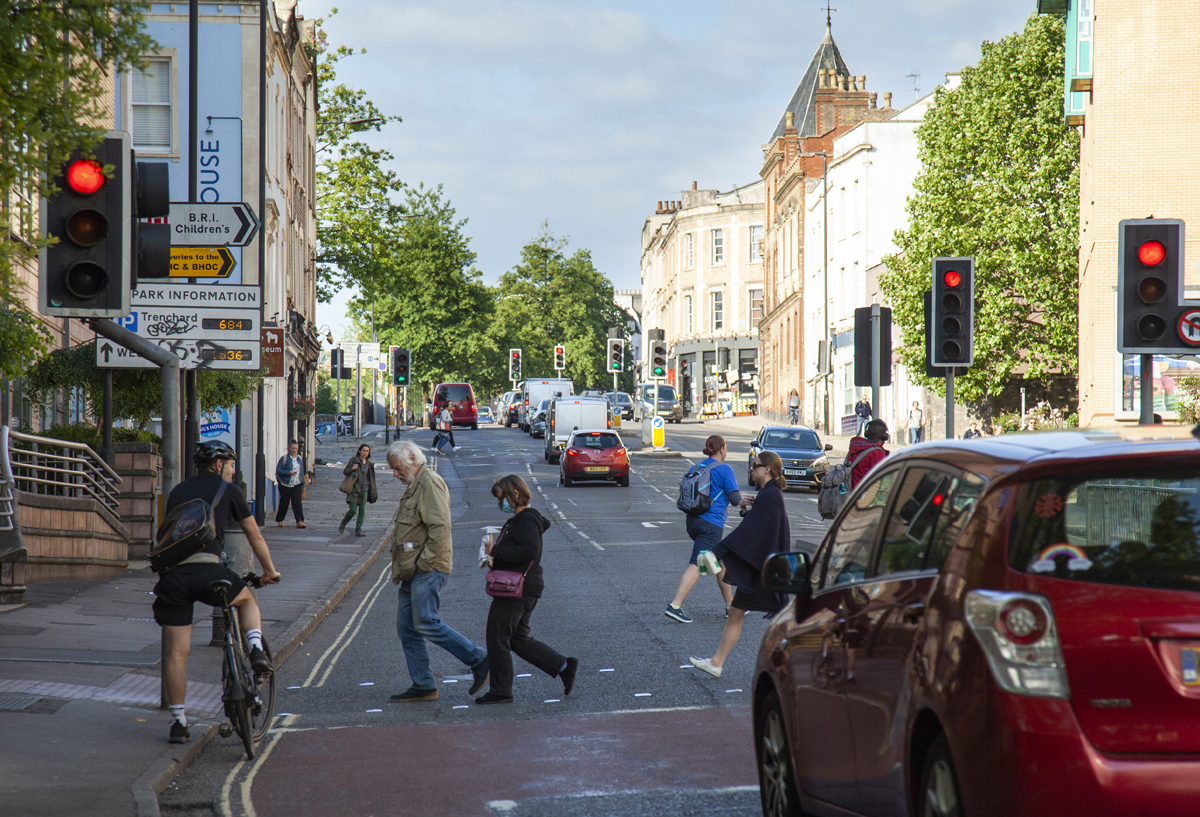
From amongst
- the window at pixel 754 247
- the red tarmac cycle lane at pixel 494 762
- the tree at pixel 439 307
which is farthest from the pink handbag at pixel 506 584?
the window at pixel 754 247

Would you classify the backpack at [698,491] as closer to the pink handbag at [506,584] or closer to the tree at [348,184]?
the pink handbag at [506,584]

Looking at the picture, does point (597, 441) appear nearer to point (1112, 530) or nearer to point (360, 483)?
point (360, 483)

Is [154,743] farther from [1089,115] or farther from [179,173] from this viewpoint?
[1089,115]

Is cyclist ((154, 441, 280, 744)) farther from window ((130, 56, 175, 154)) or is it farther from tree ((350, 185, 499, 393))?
tree ((350, 185, 499, 393))

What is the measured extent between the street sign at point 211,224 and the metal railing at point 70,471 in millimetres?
6146

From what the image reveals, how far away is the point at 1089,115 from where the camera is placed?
32.9m

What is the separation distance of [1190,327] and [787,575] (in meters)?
6.02

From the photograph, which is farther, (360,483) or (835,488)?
(360,483)

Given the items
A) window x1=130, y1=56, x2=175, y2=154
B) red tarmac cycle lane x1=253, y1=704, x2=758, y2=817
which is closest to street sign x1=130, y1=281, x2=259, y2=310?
red tarmac cycle lane x1=253, y1=704, x2=758, y2=817

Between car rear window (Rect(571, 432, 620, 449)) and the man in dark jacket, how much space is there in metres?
22.1

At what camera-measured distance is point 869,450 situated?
49.0ft

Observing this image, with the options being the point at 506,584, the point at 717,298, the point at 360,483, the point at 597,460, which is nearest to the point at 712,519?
the point at 506,584

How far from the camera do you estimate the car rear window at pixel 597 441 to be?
37625 millimetres

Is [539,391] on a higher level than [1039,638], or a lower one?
higher
